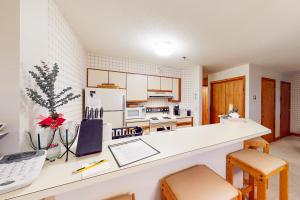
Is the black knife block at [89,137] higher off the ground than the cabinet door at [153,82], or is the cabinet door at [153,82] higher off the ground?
the cabinet door at [153,82]

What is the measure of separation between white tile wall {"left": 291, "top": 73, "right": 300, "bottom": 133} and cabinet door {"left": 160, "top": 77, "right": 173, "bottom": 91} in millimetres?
4556

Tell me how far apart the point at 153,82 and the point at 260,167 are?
2.71 m

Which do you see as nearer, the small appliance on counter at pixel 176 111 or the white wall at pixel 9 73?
the white wall at pixel 9 73

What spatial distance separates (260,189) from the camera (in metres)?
1.02

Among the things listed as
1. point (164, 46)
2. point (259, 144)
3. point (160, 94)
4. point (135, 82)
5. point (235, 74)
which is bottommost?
point (259, 144)

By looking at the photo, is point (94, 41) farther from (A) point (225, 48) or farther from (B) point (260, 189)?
(B) point (260, 189)

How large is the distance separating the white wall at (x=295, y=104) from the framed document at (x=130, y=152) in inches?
248

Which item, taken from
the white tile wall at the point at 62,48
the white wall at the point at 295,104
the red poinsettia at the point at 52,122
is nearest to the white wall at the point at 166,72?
the white tile wall at the point at 62,48

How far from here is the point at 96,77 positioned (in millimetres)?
2732

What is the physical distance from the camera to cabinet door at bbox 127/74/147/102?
306cm

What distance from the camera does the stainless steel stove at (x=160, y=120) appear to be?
306 cm

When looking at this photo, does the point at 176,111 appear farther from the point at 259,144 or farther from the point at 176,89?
the point at 259,144

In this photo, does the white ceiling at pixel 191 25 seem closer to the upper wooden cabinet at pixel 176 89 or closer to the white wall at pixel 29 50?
the white wall at pixel 29 50

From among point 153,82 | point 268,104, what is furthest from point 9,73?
point 268,104
